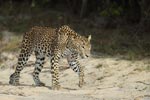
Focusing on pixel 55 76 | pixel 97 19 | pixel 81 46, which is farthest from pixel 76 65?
pixel 97 19

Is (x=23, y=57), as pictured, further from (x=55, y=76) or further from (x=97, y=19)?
(x=97, y=19)

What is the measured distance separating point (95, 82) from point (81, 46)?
4.46ft

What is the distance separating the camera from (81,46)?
14500 mm

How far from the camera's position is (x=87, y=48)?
14.4 m

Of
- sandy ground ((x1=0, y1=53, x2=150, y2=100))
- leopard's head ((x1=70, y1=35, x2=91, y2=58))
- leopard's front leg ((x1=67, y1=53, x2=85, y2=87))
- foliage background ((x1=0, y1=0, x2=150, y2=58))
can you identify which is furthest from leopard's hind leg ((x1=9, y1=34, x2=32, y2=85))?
foliage background ((x1=0, y1=0, x2=150, y2=58))

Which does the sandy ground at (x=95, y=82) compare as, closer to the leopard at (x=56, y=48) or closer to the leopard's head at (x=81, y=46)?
the leopard at (x=56, y=48)

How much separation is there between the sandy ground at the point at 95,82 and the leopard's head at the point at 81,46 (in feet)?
2.72

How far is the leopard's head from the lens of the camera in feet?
47.3

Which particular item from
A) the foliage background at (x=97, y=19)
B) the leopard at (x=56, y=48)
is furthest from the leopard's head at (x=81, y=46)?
the foliage background at (x=97, y=19)

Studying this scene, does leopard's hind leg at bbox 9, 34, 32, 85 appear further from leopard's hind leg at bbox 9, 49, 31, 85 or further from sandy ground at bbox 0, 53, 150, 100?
sandy ground at bbox 0, 53, 150, 100

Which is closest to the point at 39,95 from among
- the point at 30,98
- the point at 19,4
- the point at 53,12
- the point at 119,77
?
the point at 30,98

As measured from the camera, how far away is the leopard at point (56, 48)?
1444 cm

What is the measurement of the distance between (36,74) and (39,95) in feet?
6.33

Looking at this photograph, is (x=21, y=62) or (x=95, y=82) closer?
(x=21, y=62)
